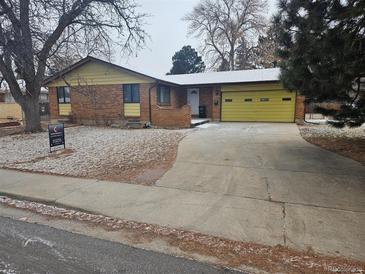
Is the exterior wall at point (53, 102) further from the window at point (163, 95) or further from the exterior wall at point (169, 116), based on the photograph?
the exterior wall at point (169, 116)

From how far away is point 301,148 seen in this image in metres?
8.98

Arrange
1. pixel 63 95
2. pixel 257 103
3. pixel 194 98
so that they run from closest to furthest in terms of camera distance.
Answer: pixel 257 103 → pixel 63 95 → pixel 194 98

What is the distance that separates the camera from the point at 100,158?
26.1 ft

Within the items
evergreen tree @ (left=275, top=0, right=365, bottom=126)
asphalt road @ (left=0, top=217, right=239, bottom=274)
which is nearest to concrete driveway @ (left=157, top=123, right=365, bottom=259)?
asphalt road @ (left=0, top=217, right=239, bottom=274)

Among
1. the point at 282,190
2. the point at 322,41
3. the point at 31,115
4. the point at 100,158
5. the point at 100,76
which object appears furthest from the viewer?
the point at 100,76

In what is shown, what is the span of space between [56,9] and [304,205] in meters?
10.9

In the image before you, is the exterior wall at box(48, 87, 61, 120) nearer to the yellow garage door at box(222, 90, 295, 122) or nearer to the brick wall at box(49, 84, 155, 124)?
the brick wall at box(49, 84, 155, 124)

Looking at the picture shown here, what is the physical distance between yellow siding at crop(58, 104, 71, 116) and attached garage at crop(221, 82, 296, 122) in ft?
33.7

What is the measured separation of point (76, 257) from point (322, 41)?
18.2 feet

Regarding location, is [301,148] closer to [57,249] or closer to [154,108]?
[57,249]

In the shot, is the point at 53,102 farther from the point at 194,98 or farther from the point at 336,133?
the point at 336,133

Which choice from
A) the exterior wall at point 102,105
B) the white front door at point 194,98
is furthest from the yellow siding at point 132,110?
the white front door at point 194,98

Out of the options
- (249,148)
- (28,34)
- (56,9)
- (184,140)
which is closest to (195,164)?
(249,148)

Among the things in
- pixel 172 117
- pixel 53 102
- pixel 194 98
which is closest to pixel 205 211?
pixel 172 117
